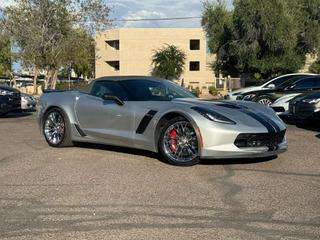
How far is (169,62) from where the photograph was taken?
65.1 m

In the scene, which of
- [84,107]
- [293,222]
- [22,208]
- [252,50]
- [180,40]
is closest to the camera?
[293,222]

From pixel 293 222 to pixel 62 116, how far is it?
230 inches

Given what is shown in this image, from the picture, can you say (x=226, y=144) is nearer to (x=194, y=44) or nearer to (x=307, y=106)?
(x=307, y=106)

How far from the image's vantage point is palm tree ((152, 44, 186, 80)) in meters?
65.3

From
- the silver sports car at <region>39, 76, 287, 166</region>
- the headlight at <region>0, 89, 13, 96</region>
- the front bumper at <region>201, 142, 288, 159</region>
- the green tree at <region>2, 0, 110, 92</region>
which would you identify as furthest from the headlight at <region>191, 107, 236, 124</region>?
the green tree at <region>2, 0, 110, 92</region>

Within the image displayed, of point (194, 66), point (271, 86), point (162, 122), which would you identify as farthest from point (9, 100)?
point (194, 66)

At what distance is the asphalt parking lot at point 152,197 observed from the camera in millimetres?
4961

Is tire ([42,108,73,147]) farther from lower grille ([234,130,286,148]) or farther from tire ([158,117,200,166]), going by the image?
lower grille ([234,130,286,148])

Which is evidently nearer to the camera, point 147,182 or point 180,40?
point 147,182

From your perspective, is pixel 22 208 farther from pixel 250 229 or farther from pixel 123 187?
pixel 250 229

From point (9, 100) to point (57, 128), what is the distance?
7927mm

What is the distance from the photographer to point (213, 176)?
7328mm

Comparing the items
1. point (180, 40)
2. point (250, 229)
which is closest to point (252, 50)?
point (250, 229)

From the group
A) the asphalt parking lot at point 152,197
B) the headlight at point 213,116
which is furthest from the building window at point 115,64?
the headlight at point 213,116
